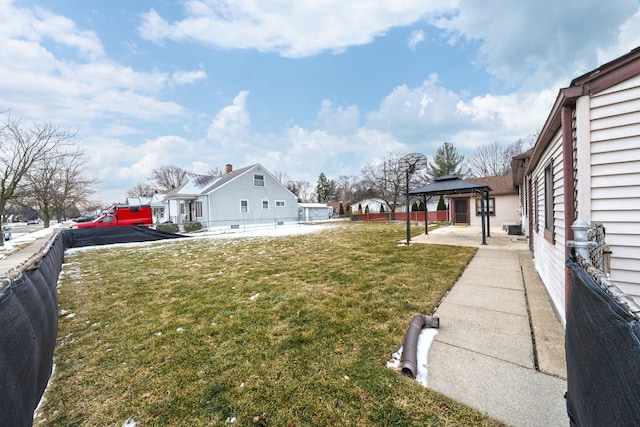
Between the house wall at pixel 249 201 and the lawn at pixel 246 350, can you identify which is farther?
the house wall at pixel 249 201

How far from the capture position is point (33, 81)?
1034cm

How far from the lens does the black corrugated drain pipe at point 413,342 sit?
7.73 feet

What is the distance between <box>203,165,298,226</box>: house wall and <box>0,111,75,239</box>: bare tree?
9.34 meters

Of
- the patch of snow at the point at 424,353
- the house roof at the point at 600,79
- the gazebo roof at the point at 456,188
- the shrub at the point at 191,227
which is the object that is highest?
the house roof at the point at 600,79

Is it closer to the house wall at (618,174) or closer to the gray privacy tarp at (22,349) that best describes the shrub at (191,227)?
the gray privacy tarp at (22,349)

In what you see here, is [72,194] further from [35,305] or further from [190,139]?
[35,305]

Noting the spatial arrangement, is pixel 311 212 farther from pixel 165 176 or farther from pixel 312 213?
pixel 165 176

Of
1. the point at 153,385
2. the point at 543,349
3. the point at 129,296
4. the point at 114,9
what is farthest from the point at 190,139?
the point at 543,349

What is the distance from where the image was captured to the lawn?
199 centimetres

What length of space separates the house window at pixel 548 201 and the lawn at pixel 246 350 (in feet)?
6.07

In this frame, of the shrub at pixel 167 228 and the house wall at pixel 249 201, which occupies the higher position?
the house wall at pixel 249 201

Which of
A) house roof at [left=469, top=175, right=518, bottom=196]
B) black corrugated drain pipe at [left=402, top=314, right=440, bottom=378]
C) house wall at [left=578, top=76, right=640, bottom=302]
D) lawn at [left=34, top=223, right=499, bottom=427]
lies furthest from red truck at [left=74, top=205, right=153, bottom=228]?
house roof at [left=469, top=175, right=518, bottom=196]

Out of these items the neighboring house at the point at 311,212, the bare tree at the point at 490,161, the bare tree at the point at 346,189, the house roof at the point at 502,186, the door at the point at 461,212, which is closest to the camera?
the house roof at the point at 502,186

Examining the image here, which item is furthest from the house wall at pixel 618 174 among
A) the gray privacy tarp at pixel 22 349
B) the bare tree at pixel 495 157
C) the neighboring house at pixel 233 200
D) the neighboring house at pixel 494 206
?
the bare tree at pixel 495 157
